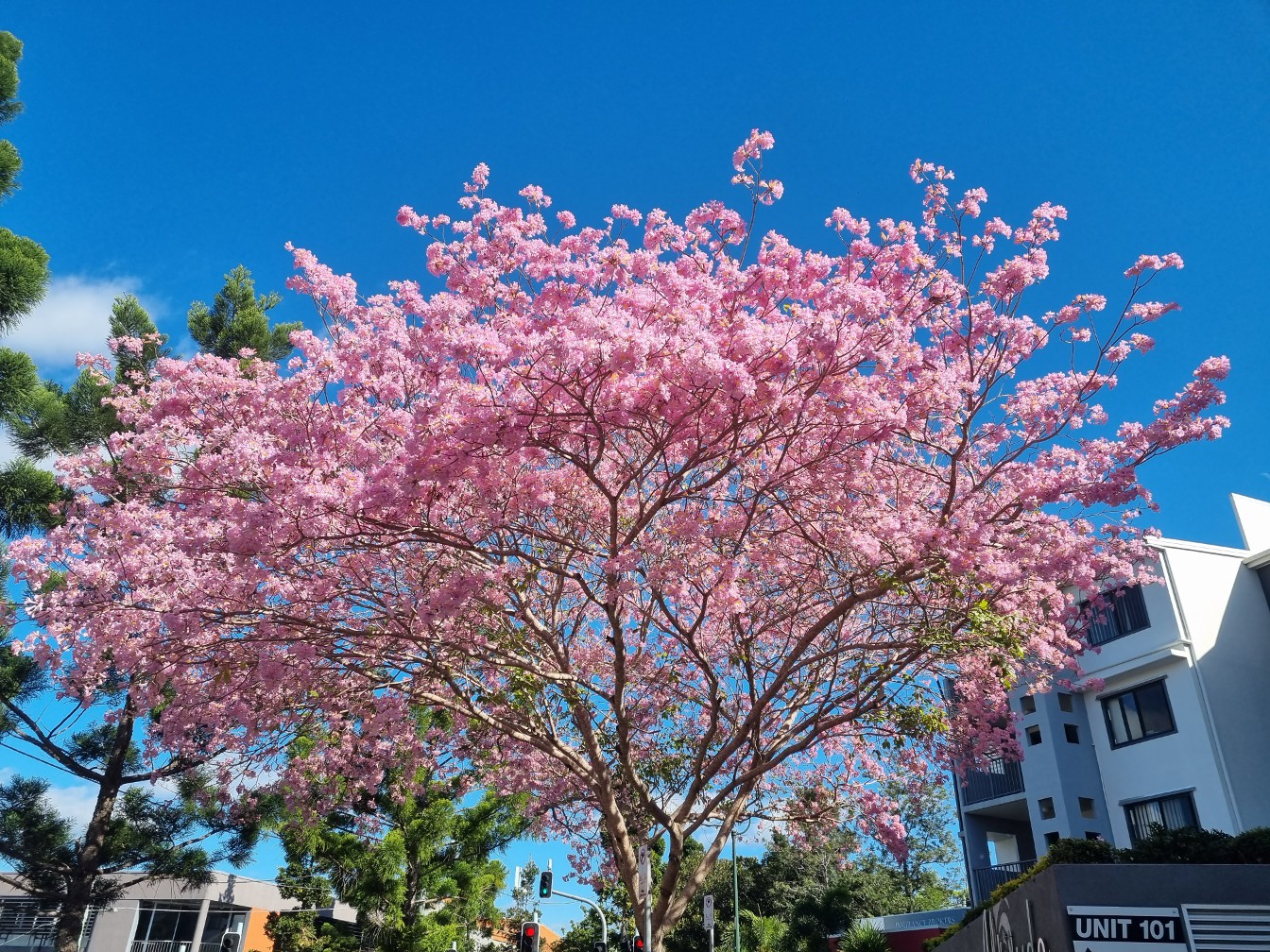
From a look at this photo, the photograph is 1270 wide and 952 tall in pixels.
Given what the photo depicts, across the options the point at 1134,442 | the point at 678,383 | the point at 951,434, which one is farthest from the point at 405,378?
the point at 1134,442

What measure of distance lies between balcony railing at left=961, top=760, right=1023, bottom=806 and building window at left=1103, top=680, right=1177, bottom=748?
2517 mm

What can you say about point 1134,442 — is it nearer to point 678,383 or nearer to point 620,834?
point 678,383

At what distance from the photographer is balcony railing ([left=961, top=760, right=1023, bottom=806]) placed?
21062 millimetres

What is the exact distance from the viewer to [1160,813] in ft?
57.9

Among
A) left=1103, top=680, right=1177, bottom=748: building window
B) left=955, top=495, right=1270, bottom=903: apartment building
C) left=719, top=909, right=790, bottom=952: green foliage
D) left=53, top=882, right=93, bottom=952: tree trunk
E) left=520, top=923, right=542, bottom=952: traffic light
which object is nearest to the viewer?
left=53, top=882, right=93, bottom=952: tree trunk

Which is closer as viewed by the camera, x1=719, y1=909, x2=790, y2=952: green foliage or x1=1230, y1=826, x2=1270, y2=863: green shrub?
x1=1230, y1=826, x2=1270, y2=863: green shrub

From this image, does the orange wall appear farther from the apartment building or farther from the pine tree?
the apartment building

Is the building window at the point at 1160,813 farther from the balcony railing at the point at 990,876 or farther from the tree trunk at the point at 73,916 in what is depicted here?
the tree trunk at the point at 73,916

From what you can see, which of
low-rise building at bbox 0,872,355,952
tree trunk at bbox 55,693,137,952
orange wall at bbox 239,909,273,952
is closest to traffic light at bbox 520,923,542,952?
tree trunk at bbox 55,693,137,952

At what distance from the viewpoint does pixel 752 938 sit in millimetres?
29406

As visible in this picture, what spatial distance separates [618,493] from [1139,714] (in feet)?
52.5

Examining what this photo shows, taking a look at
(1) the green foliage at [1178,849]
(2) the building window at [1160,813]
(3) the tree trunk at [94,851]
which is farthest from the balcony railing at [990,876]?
(3) the tree trunk at [94,851]

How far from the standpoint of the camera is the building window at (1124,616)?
1891 centimetres

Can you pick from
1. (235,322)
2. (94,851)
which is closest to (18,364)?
(235,322)
